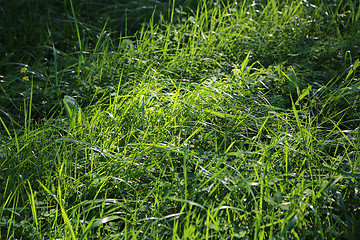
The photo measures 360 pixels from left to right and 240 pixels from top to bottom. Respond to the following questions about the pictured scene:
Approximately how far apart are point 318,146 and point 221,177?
686mm

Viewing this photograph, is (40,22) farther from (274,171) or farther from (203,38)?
(274,171)

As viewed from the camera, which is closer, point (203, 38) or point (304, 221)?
point (304, 221)

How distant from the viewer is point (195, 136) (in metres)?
2.38

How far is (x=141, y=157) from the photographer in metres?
2.15

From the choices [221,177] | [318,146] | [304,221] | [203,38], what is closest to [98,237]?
[221,177]

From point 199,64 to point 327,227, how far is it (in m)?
1.84

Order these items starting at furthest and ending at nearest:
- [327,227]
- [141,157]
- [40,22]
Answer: [40,22]
[141,157]
[327,227]

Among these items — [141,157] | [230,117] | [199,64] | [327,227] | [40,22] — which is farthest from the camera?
[40,22]

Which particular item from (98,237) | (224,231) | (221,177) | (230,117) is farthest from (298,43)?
(98,237)

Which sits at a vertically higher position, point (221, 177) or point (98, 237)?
point (221, 177)

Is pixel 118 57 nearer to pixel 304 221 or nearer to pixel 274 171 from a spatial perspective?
pixel 274 171

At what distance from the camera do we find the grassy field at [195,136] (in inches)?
71.5

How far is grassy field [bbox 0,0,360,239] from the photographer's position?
5.96 ft

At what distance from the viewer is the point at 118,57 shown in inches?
132
